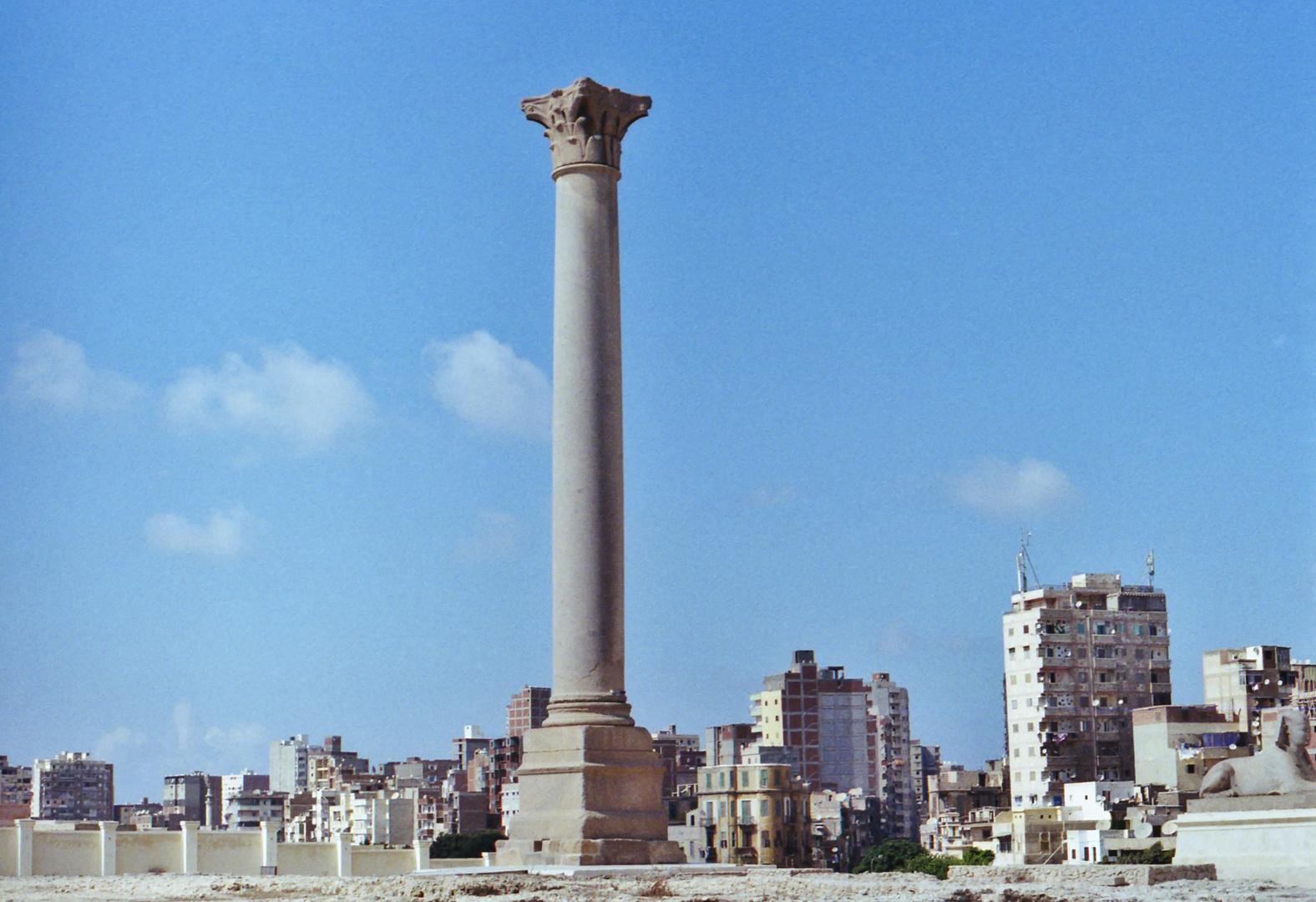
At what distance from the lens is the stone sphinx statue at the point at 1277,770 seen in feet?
70.8

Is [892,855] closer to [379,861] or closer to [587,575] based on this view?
[379,861]

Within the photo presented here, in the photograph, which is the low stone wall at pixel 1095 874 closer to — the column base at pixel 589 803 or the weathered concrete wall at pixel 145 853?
the column base at pixel 589 803

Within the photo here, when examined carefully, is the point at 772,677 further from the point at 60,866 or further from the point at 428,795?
the point at 60,866

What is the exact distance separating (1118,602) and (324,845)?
69068mm

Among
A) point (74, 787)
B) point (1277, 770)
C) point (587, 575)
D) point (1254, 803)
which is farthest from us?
point (74, 787)

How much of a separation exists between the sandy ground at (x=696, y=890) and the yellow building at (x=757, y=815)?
81860mm

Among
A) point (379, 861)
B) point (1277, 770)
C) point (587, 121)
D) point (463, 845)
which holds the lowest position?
point (463, 845)

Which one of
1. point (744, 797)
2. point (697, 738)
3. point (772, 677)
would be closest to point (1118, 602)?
point (744, 797)

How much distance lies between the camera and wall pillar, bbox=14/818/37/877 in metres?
31.8

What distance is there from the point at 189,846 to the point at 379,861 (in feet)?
12.7

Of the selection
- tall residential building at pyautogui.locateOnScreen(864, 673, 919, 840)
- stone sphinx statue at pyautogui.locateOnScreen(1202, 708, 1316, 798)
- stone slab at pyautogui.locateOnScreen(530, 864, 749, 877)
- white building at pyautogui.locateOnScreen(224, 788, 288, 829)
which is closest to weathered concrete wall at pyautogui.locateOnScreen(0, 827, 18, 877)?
stone slab at pyautogui.locateOnScreen(530, 864, 749, 877)

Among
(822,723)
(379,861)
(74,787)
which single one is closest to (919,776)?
(822,723)

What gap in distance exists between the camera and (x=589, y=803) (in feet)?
77.8

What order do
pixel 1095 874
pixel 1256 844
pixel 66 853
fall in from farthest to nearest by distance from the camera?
pixel 66 853 < pixel 1256 844 < pixel 1095 874
